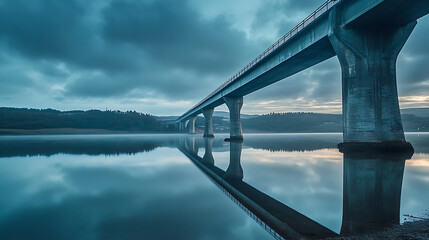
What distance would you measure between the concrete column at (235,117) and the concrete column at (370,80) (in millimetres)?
38328

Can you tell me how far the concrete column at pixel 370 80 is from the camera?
66.9ft

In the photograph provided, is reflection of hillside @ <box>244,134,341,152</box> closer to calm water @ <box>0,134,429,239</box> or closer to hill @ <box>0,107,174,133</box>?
calm water @ <box>0,134,429,239</box>

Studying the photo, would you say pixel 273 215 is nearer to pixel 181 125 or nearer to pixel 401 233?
pixel 401 233

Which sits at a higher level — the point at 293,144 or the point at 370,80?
the point at 370,80

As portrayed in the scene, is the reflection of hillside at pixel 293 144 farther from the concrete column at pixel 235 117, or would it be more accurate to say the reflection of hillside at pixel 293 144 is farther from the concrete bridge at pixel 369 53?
the concrete bridge at pixel 369 53

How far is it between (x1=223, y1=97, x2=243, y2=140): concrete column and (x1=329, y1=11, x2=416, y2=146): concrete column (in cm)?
3833

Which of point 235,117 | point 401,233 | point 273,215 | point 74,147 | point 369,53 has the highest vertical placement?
point 369,53

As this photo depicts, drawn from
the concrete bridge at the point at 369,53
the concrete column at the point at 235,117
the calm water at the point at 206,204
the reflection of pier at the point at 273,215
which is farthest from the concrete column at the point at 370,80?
the concrete column at the point at 235,117

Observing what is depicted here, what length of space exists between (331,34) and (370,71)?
16.8 ft

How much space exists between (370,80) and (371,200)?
56.9ft

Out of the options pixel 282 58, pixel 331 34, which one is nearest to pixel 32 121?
pixel 282 58

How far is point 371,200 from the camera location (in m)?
7.78

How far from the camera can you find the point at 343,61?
72.8ft

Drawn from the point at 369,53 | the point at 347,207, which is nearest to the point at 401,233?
the point at 347,207
